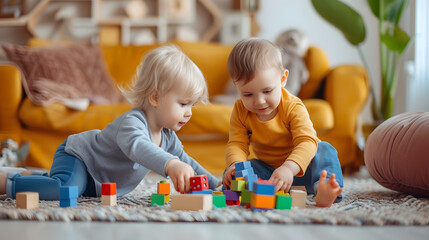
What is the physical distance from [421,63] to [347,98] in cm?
100

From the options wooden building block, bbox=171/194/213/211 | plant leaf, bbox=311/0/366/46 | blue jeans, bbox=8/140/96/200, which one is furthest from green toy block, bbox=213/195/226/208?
plant leaf, bbox=311/0/366/46

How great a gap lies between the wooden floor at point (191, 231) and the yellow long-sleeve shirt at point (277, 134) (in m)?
0.33

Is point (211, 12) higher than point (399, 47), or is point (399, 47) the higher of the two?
point (211, 12)

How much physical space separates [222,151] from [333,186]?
1233 mm

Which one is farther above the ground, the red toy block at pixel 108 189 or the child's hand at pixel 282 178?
the child's hand at pixel 282 178

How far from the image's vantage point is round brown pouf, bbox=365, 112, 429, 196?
1208mm

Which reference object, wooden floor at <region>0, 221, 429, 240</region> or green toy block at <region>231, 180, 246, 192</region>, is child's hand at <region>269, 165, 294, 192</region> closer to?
green toy block at <region>231, 180, 246, 192</region>

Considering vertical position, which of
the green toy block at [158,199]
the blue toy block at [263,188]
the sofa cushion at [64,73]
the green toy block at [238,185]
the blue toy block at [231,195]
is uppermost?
the sofa cushion at [64,73]

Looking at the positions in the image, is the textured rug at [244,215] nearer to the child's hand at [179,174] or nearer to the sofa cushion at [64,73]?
the child's hand at [179,174]

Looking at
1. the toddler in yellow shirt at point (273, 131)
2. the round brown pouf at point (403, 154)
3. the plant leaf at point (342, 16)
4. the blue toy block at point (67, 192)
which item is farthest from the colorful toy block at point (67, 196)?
the plant leaf at point (342, 16)

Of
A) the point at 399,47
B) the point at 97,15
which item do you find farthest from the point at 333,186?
the point at 97,15

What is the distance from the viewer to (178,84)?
4.00ft

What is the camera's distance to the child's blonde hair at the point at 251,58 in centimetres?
114

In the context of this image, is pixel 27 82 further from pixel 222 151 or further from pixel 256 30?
pixel 256 30
